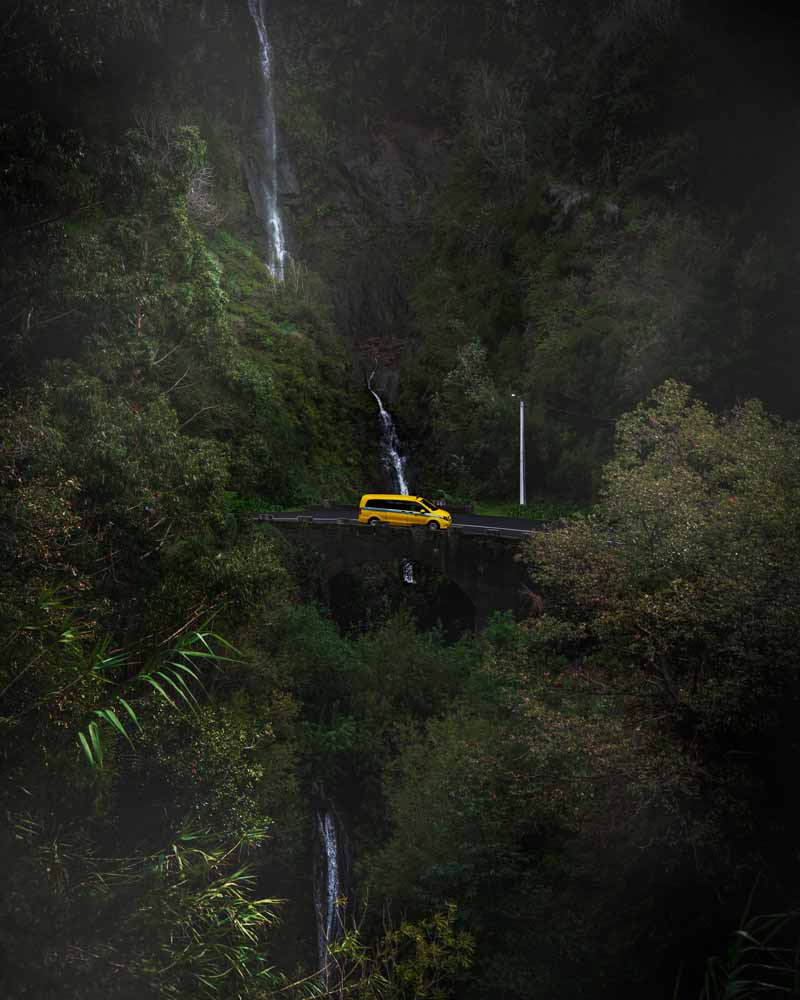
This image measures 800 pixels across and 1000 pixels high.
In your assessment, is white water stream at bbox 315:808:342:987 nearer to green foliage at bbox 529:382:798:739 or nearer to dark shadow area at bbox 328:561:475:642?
dark shadow area at bbox 328:561:475:642

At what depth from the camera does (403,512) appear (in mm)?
21016

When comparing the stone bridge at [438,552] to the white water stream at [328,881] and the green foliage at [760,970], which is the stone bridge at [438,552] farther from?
the green foliage at [760,970]

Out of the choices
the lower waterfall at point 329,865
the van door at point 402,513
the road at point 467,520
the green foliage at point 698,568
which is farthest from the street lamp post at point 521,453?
the lower waterfall at point 329,865

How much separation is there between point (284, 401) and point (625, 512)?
58.4 feet

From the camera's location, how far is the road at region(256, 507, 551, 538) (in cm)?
1967

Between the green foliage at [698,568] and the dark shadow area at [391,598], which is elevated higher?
the green foliage at [698,568]

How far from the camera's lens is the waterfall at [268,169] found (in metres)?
32.9

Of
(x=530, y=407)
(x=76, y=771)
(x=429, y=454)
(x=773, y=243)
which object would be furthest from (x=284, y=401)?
(x=76, y=771)

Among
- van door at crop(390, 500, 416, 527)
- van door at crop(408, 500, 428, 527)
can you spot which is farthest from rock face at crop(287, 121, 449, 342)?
van door at crop(408, 500, 428, 527)

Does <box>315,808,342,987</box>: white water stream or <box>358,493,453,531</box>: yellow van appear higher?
<box>358,493,453,531</box>: yellow van

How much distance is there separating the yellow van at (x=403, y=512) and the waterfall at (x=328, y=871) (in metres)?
7.43

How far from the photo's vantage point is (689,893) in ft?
27.3

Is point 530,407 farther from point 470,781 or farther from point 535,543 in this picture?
point 470,781

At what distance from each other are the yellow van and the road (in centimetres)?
37
